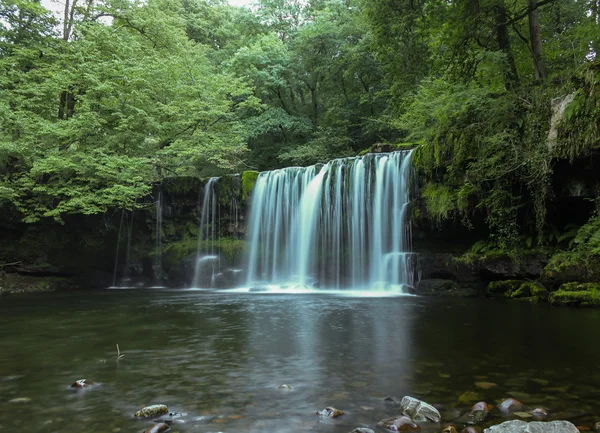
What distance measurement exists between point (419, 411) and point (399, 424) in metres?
0.24

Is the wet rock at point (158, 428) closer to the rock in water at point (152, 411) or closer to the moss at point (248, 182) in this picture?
the rock in water at point (152, 411)

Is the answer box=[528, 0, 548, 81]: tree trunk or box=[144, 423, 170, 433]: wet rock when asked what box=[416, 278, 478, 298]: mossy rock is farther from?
box=[144, 423, 170, 433]: wet rock

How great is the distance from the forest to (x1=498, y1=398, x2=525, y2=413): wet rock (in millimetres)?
7428

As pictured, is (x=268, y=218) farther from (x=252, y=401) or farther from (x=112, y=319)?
(x=252, y=401)

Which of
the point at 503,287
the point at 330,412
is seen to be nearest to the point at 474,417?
the point at 330,412

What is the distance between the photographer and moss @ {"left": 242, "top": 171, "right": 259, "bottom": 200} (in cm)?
1753

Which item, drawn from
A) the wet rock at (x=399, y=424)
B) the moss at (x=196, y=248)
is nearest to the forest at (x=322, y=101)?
the moss at (x=196, y=248)

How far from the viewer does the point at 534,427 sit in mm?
2352

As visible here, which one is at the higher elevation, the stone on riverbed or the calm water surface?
the stone on riverbed

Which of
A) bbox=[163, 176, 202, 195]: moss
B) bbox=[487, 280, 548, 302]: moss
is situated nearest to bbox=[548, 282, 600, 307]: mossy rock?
bbox=[487, 280, 548, 302]: moss

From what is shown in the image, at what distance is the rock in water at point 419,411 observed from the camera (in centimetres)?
278

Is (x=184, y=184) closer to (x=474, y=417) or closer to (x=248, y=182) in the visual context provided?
(x=248, y=182)

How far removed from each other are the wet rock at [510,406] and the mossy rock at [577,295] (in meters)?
6.85

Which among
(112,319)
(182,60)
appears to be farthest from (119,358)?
(182,60)
